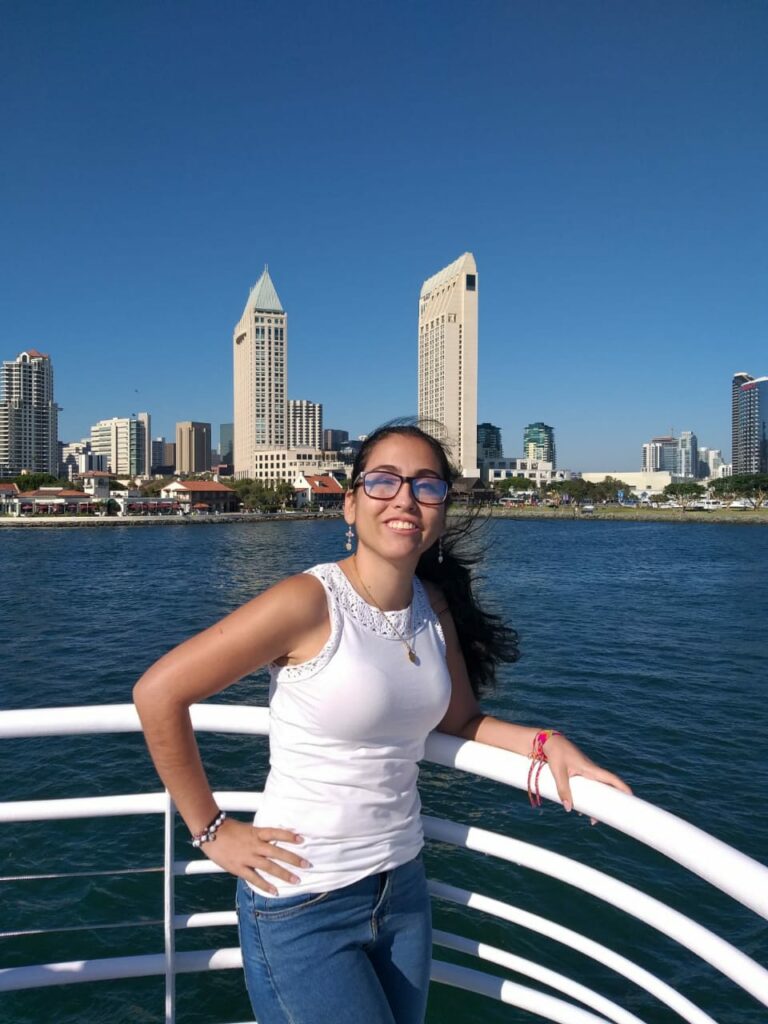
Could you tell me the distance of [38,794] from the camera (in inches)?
300

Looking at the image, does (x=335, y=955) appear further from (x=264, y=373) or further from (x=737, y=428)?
(x=737, y=428)

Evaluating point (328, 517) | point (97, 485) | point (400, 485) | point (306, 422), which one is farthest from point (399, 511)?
point (306, 422)

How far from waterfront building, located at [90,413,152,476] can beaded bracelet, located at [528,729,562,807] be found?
188825mm

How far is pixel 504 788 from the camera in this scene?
801 cm

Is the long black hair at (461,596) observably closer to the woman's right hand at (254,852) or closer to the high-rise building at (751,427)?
the woman's right hand at (254,852)

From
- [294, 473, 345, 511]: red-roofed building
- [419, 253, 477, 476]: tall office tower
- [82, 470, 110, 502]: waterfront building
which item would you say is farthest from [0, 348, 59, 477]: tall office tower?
[419, 253, 477, 476]: tall office tower

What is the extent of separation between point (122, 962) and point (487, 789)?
6.92m

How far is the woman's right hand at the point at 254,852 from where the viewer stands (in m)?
1.37

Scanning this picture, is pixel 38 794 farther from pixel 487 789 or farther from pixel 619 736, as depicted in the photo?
pixel 619 736

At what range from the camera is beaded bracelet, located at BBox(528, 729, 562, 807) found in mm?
1469

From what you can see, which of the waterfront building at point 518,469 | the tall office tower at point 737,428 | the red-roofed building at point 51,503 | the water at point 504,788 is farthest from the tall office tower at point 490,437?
the water at point 504,788

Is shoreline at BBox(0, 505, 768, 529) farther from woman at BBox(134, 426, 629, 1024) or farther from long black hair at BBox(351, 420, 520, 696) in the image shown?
woman at BBox(134, 426, 629, 1024)

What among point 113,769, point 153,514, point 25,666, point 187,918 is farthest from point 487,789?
point 153,514

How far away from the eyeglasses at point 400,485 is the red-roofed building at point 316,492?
94378 millimetres
